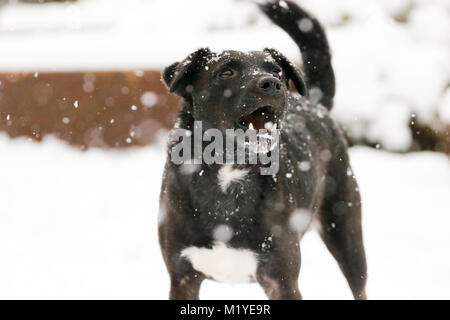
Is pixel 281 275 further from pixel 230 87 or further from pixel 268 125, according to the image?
pixel 230 87

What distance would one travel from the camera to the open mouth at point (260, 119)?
2.90 metres

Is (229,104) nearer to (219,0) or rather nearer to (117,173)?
(117,173)

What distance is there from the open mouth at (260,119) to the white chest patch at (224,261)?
58cm

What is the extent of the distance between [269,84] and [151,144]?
5655 millimetres

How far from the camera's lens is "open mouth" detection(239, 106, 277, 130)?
9.53 ft

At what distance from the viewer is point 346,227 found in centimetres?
360

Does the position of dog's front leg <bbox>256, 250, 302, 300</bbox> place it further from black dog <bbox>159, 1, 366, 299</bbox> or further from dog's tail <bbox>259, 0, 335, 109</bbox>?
dog's tail <bbox>259, 0, 335, 109</bbox>

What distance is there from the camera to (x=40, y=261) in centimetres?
495

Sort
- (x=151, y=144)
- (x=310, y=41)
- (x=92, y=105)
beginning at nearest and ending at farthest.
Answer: (x=310, y=41)
(x=92, y=105)
(x=151, y=144)

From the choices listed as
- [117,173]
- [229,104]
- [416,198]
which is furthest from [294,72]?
[117,173]

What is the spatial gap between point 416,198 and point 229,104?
4.49 meters

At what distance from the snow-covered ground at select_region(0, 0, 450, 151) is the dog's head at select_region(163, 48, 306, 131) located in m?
5.12

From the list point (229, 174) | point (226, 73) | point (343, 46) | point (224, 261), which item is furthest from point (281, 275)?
point (343, 46)

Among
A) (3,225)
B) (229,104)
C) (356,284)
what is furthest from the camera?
(3,225)
